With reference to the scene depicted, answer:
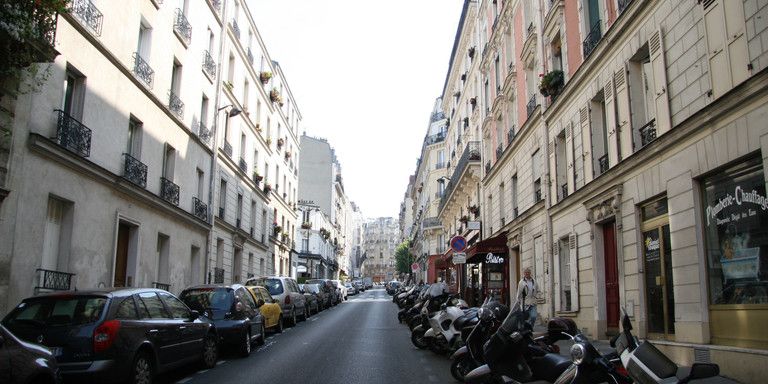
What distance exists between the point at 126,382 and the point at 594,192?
10.6m

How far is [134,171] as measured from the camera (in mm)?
16797

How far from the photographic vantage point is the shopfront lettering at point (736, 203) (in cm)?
798

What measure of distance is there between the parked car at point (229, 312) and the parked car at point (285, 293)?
561 cm

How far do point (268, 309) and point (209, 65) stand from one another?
11.7 meters

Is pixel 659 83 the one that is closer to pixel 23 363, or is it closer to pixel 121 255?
pixel 23 363

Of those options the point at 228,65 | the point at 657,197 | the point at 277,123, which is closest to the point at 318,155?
the point at 277,123

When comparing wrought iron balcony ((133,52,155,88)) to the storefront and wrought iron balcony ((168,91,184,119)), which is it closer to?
wrought iron balcony ((168,91,184,119))

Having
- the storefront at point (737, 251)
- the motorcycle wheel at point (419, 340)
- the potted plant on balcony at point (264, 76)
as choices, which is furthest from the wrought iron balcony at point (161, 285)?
the potted plant on balcony at point (264, 76)

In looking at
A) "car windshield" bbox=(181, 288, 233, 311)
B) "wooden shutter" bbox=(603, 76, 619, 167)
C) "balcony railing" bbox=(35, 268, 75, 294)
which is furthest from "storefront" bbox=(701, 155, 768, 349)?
"balcony railing" bbox=(35, 268, 75, 294)

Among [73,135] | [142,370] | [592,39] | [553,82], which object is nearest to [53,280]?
[73,135]

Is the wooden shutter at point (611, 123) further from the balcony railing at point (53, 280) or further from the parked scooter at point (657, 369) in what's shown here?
the balcony railing at point (53, 280)

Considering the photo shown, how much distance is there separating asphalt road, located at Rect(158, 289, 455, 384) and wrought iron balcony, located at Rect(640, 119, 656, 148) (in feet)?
18.7

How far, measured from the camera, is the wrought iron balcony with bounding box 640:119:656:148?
36.6 ft

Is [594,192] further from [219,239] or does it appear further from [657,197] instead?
[219,239]
